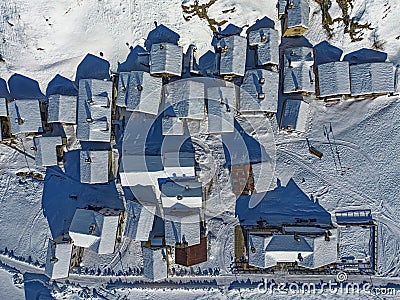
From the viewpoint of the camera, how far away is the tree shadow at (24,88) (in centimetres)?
1639

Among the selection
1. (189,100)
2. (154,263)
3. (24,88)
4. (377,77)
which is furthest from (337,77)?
(24,88)

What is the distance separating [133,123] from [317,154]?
9240 mm

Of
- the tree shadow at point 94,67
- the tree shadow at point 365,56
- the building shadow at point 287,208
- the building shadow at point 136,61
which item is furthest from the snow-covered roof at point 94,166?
the tree shadow at point 365,56

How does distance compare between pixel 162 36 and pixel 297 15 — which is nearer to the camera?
pixel 297 15

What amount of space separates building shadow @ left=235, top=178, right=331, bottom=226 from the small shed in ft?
23.7

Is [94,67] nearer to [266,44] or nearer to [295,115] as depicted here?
[266,44]

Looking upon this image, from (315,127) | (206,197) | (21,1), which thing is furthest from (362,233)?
(21,1)

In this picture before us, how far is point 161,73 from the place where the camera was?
15.3 metres

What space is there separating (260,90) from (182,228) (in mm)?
7307

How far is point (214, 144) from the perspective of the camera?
1627 centimetres

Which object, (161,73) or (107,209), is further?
(107,209)

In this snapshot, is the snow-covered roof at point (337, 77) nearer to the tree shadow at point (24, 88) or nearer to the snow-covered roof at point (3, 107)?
the tree shadow at point (24, 88)

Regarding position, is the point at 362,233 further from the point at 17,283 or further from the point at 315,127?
the point at 17,283

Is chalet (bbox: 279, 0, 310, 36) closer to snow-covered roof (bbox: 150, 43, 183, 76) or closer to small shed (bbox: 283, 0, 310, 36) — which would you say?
small shed (bbox: 283, 0, 310, 36)
